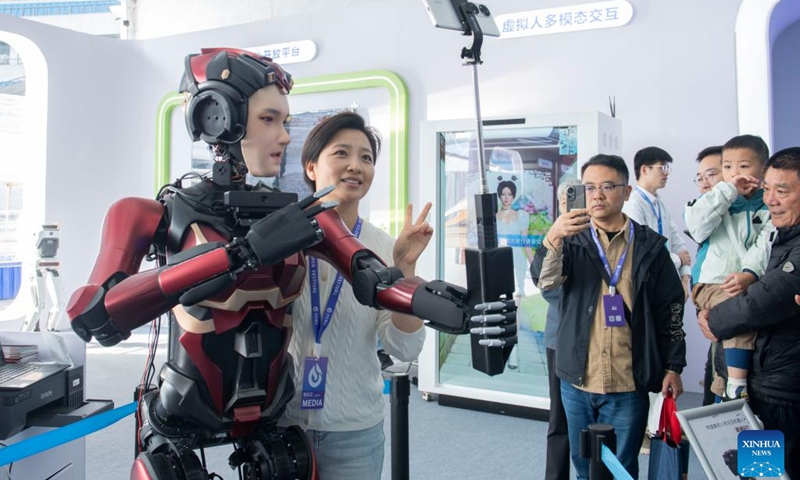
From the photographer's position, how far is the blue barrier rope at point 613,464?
1.65 m

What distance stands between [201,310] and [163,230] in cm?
22

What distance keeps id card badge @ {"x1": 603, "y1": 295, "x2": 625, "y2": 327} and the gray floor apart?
1342 mm

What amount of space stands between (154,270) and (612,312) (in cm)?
169

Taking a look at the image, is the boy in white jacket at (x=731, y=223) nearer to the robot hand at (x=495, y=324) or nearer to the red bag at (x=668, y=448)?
the red bag at (x=668, y=448)

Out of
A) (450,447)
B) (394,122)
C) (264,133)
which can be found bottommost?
(450,447)

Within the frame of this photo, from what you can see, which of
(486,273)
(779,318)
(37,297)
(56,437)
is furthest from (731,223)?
(37,297)

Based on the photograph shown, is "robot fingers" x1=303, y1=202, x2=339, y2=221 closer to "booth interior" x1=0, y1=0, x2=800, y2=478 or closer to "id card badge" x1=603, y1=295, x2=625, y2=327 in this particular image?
"id card badge" x1=603, y1=295, x2=625, y2=327

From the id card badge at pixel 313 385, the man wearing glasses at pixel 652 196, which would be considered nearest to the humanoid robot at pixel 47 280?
the man wearing glasses at pixel 652 196

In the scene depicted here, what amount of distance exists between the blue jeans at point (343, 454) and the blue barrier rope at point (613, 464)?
593 millimetres

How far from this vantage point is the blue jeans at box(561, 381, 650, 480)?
7.87 feet

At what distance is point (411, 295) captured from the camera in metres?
1.40

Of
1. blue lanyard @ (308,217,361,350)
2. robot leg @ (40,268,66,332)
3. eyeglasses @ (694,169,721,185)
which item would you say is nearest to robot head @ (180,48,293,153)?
blue lanyard @ (308,217,361,350)

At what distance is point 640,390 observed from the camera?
7.79ft

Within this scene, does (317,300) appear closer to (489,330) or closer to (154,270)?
(154,270)
